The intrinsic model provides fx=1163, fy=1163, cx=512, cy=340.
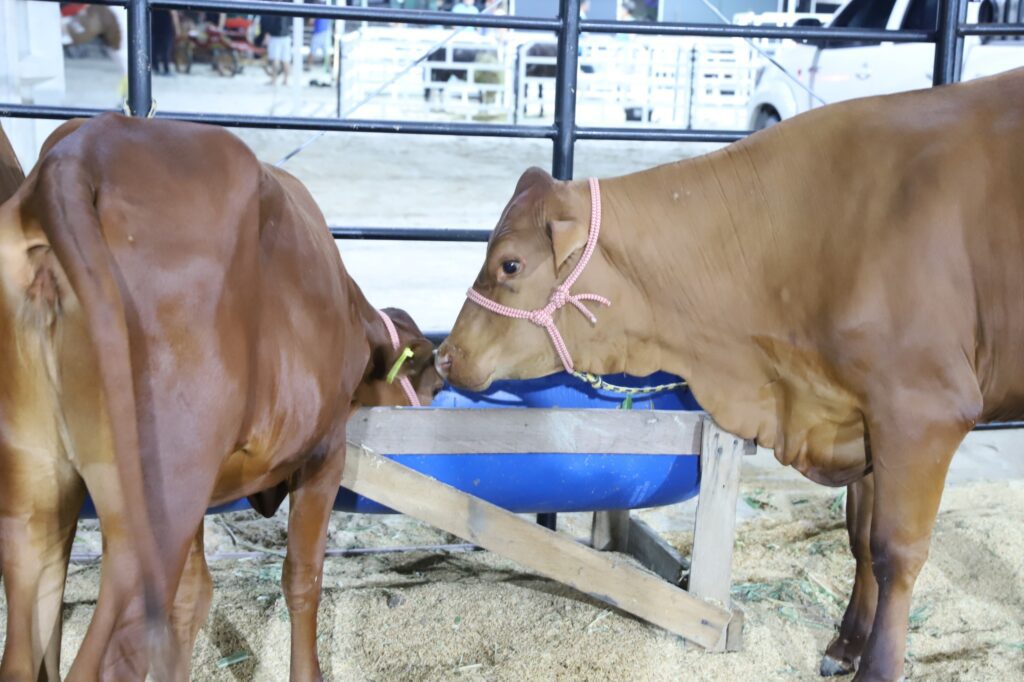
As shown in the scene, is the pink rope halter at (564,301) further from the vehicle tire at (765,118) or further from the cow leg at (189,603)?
the vehicle tire at (765,118)

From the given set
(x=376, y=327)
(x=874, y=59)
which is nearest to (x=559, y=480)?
(x=376, y=327)

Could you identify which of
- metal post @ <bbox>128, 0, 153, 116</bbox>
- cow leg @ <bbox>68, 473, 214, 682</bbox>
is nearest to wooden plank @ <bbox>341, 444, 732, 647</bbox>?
cow leg @ <bbox>68, 473, 214, 682</bbox>

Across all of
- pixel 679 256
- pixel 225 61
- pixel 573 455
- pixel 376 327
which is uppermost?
pixel 679 256

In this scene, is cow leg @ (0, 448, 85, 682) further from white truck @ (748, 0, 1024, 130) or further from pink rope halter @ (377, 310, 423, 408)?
white truck @ (748, 0, 1024, 130)

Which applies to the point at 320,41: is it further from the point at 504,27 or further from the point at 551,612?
the point at 551,612

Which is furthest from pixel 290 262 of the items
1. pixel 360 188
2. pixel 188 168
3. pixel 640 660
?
pixel 360 188

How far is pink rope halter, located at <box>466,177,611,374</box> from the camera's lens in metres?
2.91

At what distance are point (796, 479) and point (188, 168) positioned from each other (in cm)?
330

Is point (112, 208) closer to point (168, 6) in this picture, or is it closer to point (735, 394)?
point (735, 394)

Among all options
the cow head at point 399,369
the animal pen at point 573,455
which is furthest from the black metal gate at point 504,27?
the cow head at point 399,369

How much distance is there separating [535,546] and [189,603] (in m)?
0.95

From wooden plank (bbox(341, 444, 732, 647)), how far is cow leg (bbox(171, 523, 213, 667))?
1.45 feet

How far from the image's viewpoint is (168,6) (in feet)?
12.4

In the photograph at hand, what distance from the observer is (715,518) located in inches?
131
